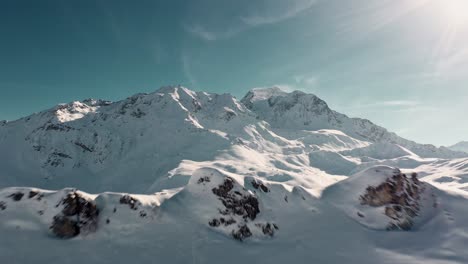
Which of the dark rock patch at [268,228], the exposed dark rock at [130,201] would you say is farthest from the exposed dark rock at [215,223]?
the exposed dark rock at [130,201]

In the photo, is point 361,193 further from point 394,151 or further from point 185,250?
point 394,151

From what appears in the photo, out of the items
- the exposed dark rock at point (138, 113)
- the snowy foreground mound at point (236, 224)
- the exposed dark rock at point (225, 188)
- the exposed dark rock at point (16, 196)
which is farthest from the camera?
the exposed dark rock at point (138, 113)

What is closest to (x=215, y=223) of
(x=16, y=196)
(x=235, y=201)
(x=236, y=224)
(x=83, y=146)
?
(x=236, y=224)

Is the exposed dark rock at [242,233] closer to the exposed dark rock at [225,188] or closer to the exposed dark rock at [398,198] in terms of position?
the exposed dark rock at [225,188]

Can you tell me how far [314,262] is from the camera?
25266 mm

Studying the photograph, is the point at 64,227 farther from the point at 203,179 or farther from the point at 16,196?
the point at 203,179

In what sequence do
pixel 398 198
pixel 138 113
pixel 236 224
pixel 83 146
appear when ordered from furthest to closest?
1. pixel 138 113
2. pixel 83 146
3. pixel 398 198
4. pixel 236 224

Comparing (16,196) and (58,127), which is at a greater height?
(58,127)

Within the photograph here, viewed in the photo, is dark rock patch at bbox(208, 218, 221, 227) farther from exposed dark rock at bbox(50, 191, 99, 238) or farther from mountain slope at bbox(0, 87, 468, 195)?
mountain slope at bbox(0, 87, 468, 195)

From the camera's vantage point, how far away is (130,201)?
28.9 metres

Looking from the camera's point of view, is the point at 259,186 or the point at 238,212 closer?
the point at 238,212

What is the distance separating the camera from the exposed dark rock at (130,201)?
93.9 feet

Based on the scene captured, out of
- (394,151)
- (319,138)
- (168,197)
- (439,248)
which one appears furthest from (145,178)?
(394,151)

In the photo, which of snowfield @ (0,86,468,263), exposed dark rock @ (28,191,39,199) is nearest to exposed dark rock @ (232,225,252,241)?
snowfield @ (0,86,468,263)
